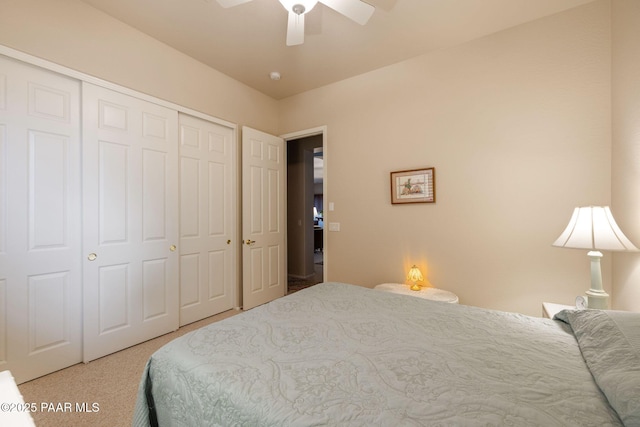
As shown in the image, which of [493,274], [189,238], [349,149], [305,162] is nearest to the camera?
[493,274]

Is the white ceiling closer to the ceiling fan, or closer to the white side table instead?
the ceiling fan

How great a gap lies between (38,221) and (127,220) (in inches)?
21.9

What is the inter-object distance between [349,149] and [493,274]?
2015mm

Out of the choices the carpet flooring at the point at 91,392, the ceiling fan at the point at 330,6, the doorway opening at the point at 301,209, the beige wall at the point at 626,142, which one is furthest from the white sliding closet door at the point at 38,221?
the beige wall at the point at 626,142

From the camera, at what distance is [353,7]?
1.81 meters

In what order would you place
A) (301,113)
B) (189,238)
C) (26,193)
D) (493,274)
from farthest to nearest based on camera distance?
(301,113) → (189,238) → (493,274) → (26,193)

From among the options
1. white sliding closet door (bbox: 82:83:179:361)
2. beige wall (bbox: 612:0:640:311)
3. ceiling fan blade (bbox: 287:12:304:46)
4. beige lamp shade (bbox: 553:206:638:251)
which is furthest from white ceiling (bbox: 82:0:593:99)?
beige lamp shade (bbox: 553:206:638:251)

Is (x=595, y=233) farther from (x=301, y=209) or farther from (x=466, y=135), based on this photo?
(x=301, y=209)

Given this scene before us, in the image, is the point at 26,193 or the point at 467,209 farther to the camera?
the point at 467,209

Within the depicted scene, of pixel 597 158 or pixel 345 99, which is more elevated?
pixel 345 99

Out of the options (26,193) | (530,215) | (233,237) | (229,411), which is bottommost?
(229,411)

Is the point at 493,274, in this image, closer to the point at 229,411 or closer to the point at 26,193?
the point at 229,411

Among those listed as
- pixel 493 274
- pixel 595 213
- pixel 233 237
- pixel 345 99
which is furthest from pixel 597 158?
pixel 233 237

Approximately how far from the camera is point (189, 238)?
291cm
